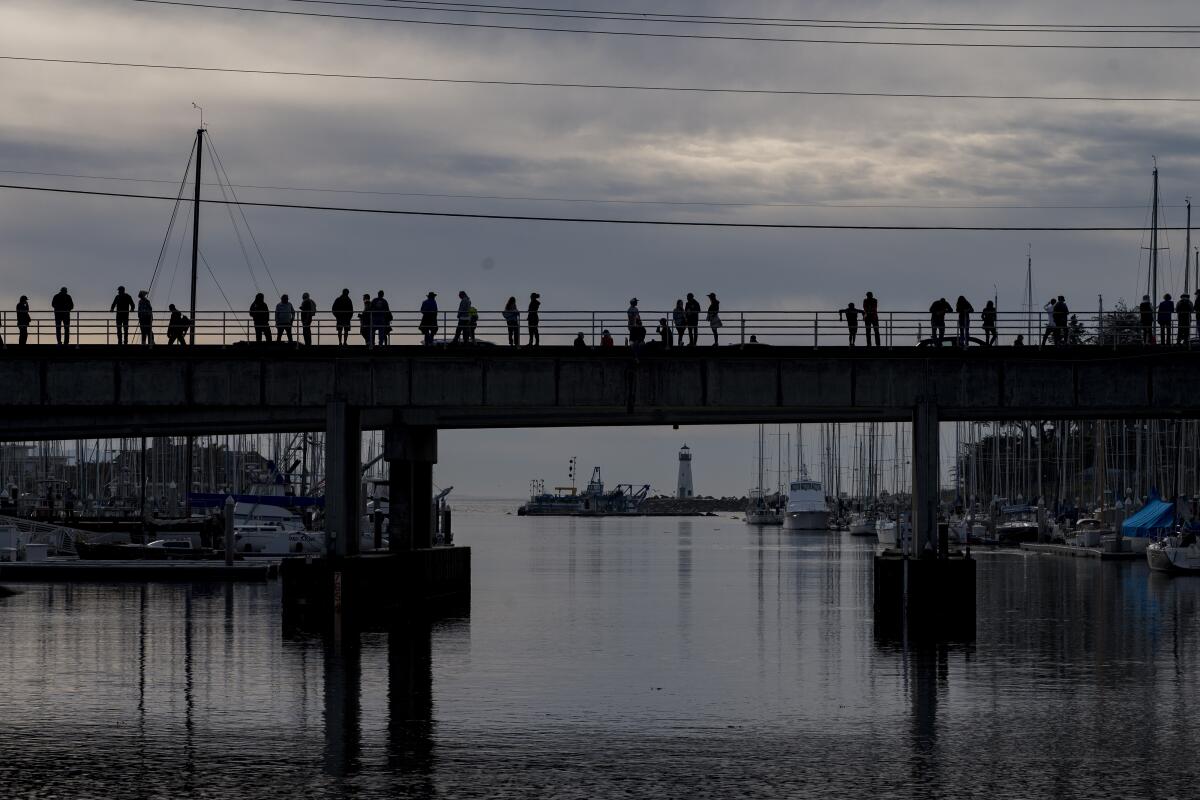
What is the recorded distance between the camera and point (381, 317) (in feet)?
190

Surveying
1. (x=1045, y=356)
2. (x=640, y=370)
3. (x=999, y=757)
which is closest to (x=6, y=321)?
(x=640, y=370)

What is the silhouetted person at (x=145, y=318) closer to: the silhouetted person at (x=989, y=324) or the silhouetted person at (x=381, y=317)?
the silhouetted person at (x=381, y=317)

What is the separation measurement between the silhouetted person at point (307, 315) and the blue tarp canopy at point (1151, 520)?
64.2m

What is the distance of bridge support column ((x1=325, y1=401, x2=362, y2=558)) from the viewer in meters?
55.3

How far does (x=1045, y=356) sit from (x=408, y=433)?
2458cm

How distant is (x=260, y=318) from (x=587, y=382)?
11.4m

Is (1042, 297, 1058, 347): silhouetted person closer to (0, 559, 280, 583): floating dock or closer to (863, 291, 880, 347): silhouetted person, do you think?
(863, 291, 880, 347): silhouetted person

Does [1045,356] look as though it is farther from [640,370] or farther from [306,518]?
[306,518]

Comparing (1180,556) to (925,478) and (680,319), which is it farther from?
(680,319)

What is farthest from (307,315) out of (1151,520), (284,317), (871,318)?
(1151,520)

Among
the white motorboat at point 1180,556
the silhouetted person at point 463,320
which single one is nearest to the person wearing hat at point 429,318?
the silhouetted person at point 463,320

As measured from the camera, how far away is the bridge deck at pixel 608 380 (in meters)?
56.1

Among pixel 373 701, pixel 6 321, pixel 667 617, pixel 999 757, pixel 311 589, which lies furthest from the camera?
pixel 667 617

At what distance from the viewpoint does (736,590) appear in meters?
83.0
